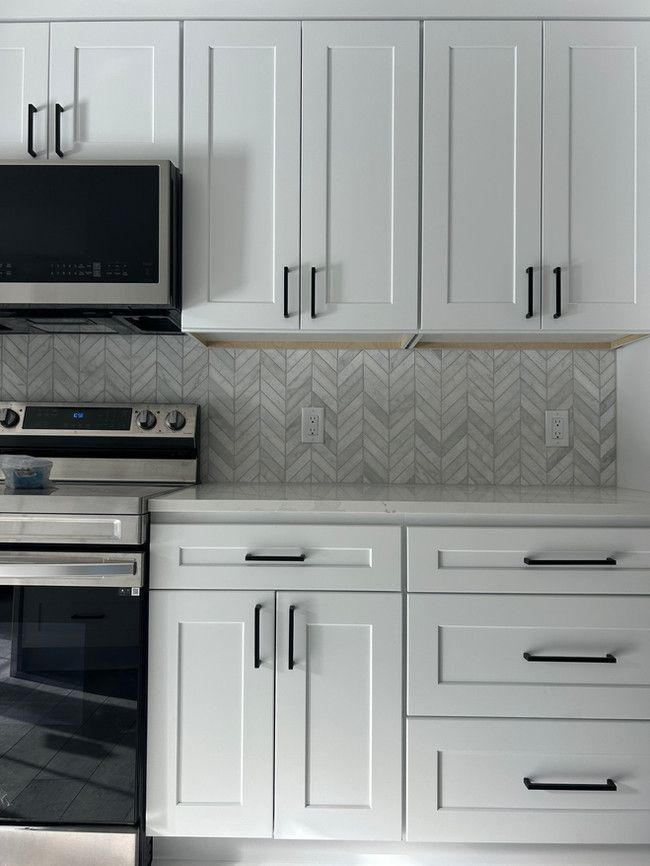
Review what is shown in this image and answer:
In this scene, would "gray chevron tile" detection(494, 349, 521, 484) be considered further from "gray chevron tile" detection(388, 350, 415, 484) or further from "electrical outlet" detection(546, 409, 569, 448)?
"gray chevron tile" detection(388, 350, 415, 484)

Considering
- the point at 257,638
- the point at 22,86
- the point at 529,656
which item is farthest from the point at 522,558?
the point at 22,86

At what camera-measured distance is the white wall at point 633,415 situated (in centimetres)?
196

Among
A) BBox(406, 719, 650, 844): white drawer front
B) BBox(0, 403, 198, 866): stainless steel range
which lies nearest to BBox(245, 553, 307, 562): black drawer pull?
BBox(0, 403, 198, 866): stainless steel range

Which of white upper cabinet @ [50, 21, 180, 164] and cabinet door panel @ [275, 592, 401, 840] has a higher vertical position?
white upper cabinet @ [50, 21, 180, 164]

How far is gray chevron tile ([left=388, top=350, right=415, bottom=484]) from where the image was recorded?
217cm

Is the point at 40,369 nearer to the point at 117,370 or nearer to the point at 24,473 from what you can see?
the point at 117,370

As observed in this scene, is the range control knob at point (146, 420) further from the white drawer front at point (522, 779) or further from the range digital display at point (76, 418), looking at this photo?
the white drawer front at point (522, 779)

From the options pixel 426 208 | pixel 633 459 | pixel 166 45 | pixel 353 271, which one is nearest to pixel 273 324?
pixel 353 271

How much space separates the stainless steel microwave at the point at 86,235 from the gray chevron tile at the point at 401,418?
0.80m

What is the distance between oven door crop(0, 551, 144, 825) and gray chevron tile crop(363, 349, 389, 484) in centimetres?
90

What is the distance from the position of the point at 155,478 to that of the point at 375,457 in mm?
734

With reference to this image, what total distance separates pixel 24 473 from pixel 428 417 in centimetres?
126

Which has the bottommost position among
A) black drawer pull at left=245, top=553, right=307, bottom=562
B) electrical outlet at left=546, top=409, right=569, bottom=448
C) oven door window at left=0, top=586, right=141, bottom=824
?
oven door window at left=0, top=586, right=141, bottom=824

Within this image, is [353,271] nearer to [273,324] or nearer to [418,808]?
[273,324]
